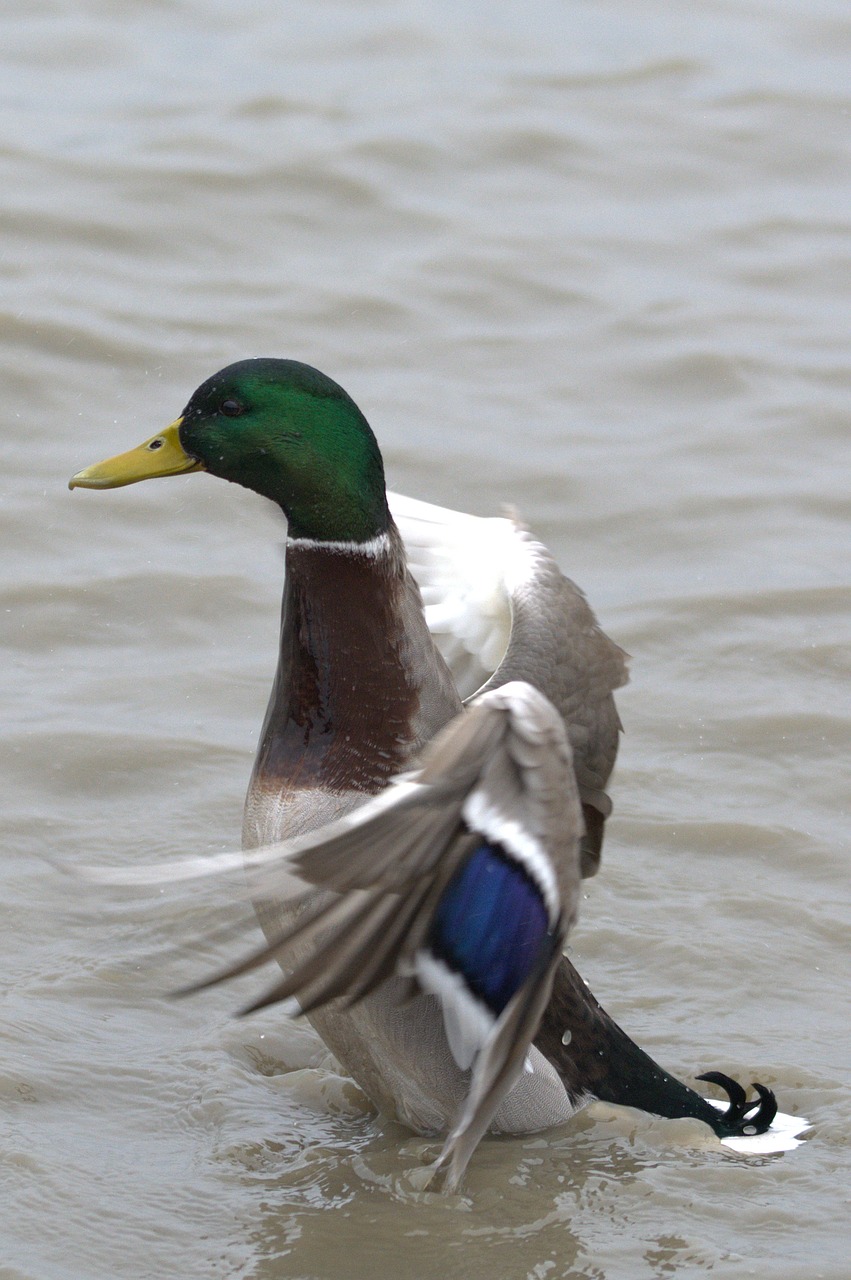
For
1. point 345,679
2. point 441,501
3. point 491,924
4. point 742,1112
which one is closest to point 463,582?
point 345,679

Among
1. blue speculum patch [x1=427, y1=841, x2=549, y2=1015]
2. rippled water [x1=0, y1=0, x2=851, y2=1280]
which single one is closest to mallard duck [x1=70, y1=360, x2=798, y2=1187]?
blue speculum patch [x1=427, y1=841, x2=549, y2=1015]

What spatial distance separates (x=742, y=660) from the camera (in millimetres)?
6410

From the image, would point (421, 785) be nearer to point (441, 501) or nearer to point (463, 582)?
point (463, 582)

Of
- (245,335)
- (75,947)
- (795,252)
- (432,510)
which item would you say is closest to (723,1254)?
(75,947)

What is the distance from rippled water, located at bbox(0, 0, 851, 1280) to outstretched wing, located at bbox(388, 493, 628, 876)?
61cm

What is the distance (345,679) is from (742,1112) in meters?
1.23

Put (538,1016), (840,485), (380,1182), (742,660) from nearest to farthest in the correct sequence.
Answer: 1. (538,1016)
2. (380,1182)
3. (742,660)
4. (840,485)

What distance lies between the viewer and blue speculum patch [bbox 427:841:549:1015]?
10.9ft

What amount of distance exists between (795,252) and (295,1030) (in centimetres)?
589

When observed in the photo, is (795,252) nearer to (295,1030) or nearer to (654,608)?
(654,608)

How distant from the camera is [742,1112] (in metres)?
4.26

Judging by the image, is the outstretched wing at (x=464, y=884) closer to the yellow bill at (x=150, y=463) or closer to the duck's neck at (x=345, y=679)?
the duck's neck at (x=345, y=679)

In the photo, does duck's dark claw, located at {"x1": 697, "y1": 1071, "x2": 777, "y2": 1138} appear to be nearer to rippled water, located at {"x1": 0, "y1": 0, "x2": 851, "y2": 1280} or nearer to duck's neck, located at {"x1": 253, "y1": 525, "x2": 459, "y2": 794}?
rippled water, located at {"x1": 0, "y1": 0, "x2": 851, "y2": 1280}

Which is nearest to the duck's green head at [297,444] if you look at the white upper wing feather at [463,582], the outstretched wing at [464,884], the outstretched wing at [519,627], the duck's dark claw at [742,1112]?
the outstretched wing at [519,627]
